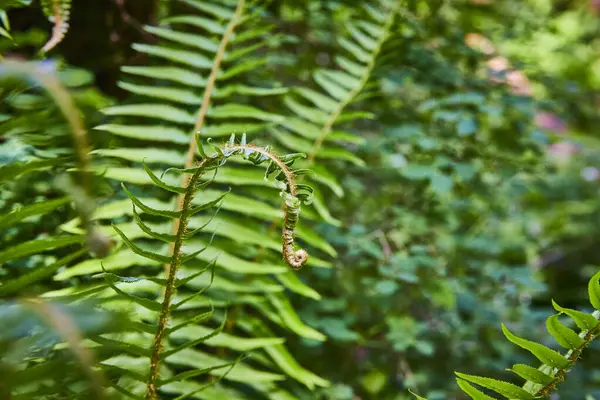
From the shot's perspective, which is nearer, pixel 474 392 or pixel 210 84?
pixel 474 392

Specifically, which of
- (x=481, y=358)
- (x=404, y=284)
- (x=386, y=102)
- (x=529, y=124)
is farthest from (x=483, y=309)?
(x=386, y=102)

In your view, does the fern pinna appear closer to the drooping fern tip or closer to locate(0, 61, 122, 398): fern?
the drooping fern tip

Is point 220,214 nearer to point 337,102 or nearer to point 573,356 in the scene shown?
point 337,102

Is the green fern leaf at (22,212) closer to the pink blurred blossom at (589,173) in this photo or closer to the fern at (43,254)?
the fern at (43,254)

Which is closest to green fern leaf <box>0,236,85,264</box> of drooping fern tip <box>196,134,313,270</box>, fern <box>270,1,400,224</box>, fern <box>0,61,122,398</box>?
fern <box>0,61,122,398</box>

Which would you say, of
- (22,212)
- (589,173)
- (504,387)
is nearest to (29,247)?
(22,212)

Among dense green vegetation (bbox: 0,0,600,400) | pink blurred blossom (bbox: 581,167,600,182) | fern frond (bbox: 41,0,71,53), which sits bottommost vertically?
pink blurred blossom (bbox: 581,167,600,182)

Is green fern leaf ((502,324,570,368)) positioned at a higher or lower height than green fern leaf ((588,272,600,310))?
lower

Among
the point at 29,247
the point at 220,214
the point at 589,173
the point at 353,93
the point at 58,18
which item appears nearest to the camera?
the point at 29,247
